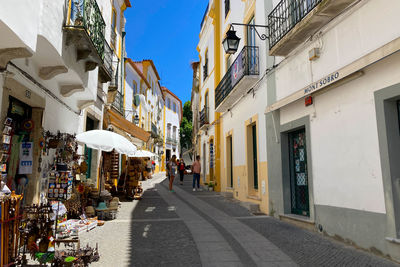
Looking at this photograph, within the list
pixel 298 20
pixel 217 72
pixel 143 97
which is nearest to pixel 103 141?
pixel 298 20

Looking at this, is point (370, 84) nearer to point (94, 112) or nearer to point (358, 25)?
point (358, 25)

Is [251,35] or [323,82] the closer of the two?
[323,82]

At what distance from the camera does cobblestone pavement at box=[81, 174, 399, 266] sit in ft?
13.7

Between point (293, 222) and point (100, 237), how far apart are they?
13.9 feet

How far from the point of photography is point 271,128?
8.05 m

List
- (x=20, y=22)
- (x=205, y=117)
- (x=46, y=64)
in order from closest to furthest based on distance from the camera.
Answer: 1. (x=20, y=22)
2. (x=46, y=64)
3. (x=205, y=117)

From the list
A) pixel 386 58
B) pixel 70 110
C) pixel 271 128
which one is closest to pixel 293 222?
pixel 271 128

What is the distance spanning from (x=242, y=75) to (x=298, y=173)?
389 cm

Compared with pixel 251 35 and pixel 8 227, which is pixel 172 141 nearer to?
pixel 251 35

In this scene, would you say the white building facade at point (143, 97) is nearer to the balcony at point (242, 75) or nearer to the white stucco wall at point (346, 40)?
the balcony at point (242, 75)

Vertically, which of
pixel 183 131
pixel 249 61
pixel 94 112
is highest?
pixel 183 131

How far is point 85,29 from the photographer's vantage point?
536cm

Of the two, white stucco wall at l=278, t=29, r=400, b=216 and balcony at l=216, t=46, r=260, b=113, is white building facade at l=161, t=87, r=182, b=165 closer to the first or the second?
balcony at l=216, t=46, r=260, b=113

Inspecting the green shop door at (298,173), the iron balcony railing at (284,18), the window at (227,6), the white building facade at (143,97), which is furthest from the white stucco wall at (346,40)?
the white building facade at (143,97)
